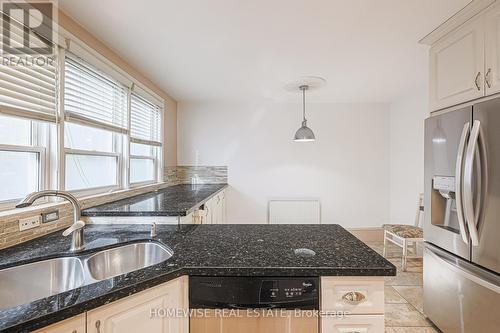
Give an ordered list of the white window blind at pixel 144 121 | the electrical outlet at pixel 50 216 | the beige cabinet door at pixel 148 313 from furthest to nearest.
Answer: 1. the white window blind at pixel 144 121
2. the electrical outlet at pixel 50 216
3. the beige cabinet door at pixel 148 313

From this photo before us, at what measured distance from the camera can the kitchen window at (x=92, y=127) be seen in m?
1.83

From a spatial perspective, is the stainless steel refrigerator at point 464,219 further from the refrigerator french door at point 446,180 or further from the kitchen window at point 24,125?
the kitchen window at point 24,125

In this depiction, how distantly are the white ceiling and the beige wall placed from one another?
0.06m

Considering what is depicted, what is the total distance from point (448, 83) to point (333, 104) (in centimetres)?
238

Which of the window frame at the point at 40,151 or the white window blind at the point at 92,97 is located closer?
the window frame at the point at 40,151

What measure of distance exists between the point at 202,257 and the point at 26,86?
1456mm

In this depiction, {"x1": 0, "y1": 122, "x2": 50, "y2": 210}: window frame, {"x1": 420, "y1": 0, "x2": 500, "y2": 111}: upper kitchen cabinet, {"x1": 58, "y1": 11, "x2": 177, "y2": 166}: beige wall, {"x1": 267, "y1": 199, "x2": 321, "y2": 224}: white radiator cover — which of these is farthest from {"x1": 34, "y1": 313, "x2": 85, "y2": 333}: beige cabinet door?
{"x1": 267, "y1": 199, "x2": 321, "y2": 224}: white radiator cover

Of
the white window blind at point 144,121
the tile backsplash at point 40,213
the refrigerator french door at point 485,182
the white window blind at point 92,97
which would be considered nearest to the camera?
the tile backsplash at point 40,213

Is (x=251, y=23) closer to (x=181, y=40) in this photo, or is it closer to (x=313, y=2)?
(x=313, y=2)

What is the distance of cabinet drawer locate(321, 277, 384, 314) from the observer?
997 millimetres

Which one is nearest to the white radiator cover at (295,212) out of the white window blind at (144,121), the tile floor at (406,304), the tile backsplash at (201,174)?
the tile backsplash at (201,174)

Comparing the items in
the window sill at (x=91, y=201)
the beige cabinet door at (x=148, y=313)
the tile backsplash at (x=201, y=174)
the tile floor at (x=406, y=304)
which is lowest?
the tile floor at (x=406, y=304)

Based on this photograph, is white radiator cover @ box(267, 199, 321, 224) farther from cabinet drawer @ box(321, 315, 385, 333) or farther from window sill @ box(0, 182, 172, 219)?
cabinet drawer @ box(321, 315, 385, 333)

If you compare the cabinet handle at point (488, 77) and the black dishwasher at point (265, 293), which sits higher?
the cabinet handle at point (488, 77)
